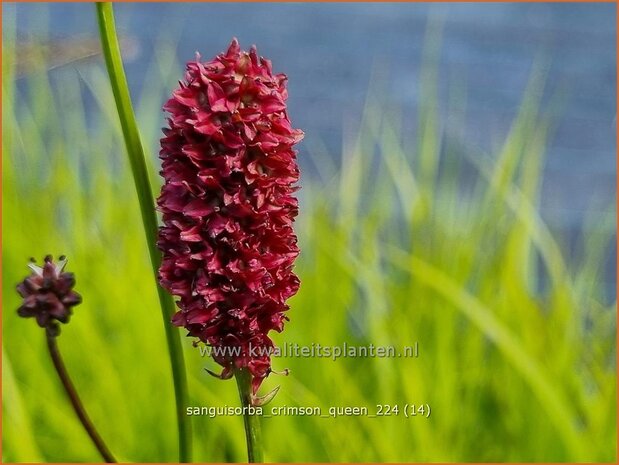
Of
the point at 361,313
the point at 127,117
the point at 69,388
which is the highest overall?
the point at 127,117

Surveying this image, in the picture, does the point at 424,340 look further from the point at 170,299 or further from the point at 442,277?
the point at 170,299

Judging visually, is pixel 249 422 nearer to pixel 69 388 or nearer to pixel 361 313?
pixel 69 388

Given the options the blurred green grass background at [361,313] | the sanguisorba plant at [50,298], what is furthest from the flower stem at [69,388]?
the blurred green grass background at [361,313]

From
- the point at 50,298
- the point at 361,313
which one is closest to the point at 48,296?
the point at 50,298

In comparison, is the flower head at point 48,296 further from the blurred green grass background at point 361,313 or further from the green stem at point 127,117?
the blurred green grass background at point 361,313

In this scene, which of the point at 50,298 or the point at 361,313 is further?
the point at 361,313
